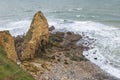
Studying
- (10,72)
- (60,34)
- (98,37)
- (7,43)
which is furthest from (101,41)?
(10,72)

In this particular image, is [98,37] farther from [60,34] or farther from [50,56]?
[50,56]

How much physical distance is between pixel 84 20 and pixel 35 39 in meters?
23.4

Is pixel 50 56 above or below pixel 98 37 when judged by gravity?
below

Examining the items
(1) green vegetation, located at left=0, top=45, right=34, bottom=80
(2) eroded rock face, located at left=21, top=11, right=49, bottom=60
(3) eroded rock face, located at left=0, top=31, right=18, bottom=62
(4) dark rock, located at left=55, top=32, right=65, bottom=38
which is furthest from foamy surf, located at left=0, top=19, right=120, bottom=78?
(1) green vegetation, located at left=0, top=45, right=34, bottom=80

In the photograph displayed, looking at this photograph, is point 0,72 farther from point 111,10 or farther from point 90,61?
point 111,10

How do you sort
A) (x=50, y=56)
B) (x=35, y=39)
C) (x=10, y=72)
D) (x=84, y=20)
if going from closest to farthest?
(x=10, y=72) → (x=35, y=39) → (x=50, y=56) → (x=84, y=20)

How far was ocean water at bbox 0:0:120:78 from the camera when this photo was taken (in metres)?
43.3

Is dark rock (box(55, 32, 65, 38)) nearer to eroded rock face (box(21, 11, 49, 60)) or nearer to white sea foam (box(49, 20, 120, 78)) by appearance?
white sea foam (box(49, 20, 120, 78))

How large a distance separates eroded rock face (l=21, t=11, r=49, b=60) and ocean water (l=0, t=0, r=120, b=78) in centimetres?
615

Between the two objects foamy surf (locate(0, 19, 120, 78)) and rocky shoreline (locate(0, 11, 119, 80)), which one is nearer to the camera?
rocky shoreline (locate(0, 11, 119, 80))

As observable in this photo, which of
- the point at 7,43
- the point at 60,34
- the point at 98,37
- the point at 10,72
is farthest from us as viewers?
the point at 98,37

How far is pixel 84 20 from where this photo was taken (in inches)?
2463

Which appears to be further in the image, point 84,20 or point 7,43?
point 84,20

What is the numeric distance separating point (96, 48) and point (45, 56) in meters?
8.53
